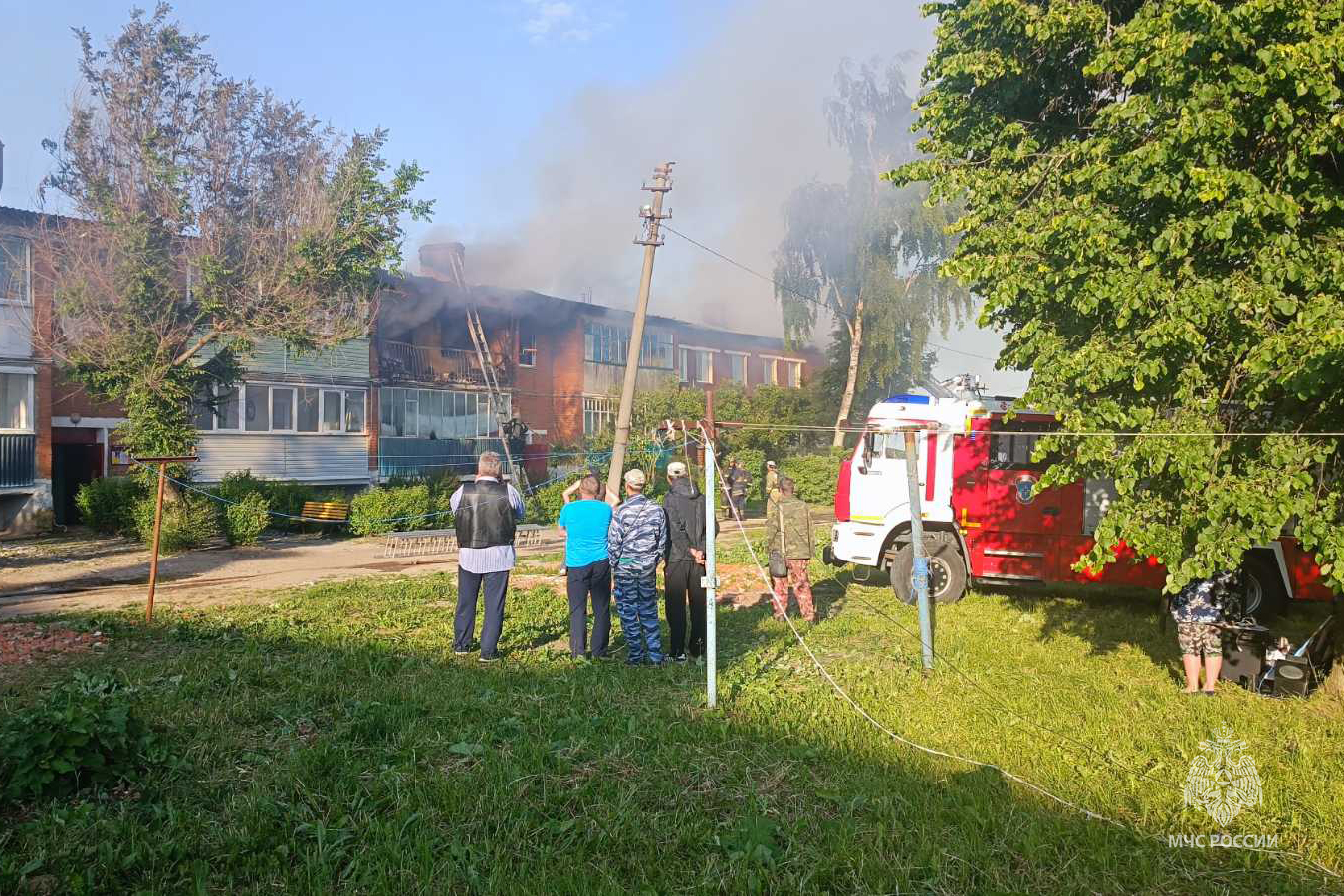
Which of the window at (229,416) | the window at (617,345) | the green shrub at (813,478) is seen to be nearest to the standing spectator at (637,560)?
the window at (229,416)

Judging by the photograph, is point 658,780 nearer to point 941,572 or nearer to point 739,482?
point 941,572

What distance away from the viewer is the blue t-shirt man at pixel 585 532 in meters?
8.45

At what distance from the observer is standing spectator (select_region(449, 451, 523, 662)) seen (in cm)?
848

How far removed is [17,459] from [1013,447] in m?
21.2

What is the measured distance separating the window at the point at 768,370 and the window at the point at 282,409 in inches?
1010

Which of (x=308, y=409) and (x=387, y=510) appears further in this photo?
(x=308, y=409)

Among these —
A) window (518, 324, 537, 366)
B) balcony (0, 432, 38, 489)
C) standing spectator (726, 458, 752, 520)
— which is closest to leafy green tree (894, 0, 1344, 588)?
standing spectator (726, 458, 752, 520)

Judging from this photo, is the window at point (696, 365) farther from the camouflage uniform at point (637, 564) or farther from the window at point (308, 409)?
the camouflage uniform at point (637, 564)

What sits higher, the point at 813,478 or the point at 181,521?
the point at 813,478

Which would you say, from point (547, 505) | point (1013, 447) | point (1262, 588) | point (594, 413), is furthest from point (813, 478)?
point (1262, 588)

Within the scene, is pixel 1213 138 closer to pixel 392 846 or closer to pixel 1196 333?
pixel 1196 333

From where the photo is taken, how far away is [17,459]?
71.5 feet

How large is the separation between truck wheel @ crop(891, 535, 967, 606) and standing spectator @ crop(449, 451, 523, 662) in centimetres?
602

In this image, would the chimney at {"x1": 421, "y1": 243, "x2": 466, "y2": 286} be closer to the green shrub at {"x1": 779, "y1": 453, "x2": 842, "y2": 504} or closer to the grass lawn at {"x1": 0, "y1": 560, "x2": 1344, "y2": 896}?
the green shrub at {"x1": 779, "y1": 453, "x2": 842, "y2": 504}
